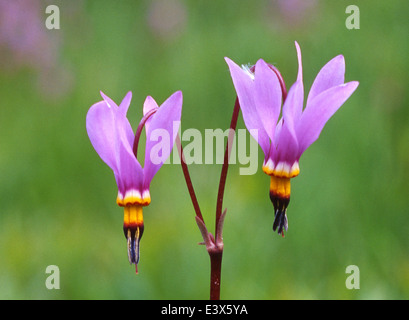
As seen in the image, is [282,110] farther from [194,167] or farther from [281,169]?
[194,167]

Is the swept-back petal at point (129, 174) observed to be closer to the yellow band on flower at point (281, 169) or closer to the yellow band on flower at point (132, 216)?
the yellow band on flower at point (132, 216)

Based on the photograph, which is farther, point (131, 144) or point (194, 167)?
point (194, 167)

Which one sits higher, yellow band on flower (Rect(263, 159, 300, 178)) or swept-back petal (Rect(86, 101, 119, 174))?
swept-back petal (Rect(86, 101, 119, 174))

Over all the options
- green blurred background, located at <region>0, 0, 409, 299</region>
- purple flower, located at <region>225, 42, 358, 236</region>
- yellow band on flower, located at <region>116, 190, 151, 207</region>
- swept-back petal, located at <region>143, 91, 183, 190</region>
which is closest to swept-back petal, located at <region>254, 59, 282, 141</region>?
purple flower, located at <region>225, 42, 358, 236</region>

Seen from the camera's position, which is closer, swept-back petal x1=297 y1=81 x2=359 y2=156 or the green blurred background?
swept-back petal x1=297 y1=81 x2=359 y2=156

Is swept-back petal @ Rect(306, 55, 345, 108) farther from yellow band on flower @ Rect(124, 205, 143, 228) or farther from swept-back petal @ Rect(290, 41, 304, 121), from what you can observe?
yellow band on flower @ Rect(124, 205, 143, 228)

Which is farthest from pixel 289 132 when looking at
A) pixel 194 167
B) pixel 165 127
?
pixel 194 167

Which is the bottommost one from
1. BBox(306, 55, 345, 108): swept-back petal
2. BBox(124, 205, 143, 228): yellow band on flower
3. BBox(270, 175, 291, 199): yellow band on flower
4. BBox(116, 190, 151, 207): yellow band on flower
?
BBox(124, 205, 143, 228): yellow band on flower
